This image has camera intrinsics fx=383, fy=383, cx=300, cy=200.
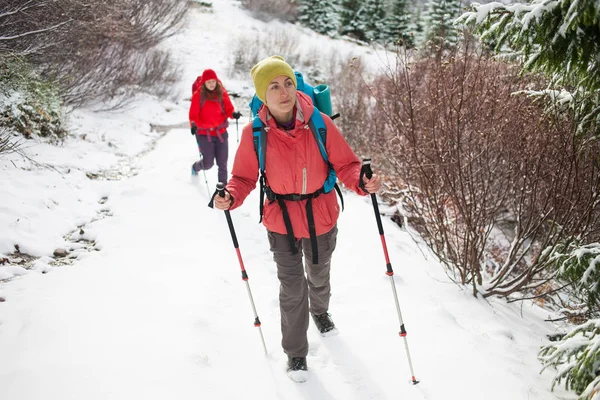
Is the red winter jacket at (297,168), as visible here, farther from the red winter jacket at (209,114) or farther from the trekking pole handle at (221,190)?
the red winter jacket at (209,114)

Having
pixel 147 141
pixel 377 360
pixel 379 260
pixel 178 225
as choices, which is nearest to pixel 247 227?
pixel 178 225

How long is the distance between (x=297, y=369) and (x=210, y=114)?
14.4ft

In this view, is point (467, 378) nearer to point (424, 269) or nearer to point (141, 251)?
point (424, 269)

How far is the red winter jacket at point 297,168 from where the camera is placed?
2.50 m

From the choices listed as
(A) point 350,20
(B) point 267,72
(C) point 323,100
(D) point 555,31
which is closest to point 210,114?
(C) point 323,100

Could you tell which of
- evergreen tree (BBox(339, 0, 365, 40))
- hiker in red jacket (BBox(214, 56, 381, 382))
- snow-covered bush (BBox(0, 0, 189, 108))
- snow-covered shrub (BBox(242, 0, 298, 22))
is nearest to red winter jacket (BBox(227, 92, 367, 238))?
hiker in red jacket (BBox(214, 56, 381, 382))

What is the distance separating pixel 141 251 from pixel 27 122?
4534 mm

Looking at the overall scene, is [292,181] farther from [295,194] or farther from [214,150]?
[214,150]

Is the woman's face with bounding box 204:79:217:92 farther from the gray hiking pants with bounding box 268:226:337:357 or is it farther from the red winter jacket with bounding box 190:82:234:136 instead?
the gray hiking pants with bounding box 268:226:337:357

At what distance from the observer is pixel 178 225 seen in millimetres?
5199

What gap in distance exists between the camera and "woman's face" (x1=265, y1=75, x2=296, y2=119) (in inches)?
95.5

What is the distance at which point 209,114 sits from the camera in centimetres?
599

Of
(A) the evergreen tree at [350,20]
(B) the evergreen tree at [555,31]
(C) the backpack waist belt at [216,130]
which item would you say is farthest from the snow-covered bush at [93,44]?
(A) the evergreen tree at [350,20]

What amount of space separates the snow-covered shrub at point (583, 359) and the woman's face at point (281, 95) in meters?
2.12
